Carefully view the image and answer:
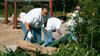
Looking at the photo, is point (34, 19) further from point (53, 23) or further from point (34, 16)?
point (53, 23)

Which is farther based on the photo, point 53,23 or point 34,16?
point 53,23

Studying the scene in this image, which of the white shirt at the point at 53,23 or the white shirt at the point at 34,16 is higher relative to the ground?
the white shirt at the point at 34,16

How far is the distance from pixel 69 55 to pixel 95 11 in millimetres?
A: 885

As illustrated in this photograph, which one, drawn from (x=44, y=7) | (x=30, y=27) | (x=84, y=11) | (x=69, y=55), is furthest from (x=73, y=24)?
(x=30, y=27)

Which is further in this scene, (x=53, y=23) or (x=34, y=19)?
(x=53, y=23)

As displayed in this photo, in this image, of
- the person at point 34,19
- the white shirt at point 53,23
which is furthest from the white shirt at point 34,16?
the white shirt at point 53,23

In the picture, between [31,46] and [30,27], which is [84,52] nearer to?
[31,46]

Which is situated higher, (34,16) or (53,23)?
(34,16)

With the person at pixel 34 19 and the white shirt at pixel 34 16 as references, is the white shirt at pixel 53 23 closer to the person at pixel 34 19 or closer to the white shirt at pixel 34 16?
the person at pixel 34 19

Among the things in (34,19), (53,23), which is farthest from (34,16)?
(53,23)

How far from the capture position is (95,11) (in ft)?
15.4

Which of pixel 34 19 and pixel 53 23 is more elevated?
pixel 34 19

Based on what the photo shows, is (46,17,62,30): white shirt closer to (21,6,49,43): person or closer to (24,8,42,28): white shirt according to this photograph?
(21,6,49,43): person

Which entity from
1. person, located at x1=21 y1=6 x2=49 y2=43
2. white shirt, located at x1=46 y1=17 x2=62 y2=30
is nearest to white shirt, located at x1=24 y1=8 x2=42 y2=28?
person, located at x1=21 y1=6 x2=49 y2=43
